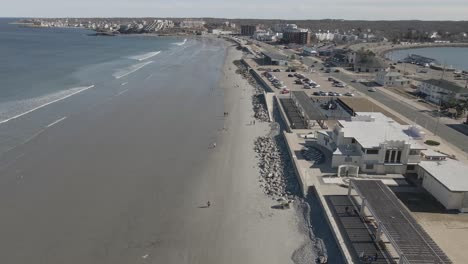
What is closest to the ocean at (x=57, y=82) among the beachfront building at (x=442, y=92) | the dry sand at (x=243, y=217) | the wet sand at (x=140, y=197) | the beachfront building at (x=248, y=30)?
the wet sand at (x=140, y=197)

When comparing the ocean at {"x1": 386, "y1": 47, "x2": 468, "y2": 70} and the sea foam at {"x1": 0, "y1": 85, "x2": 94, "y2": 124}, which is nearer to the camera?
the sea foam at {"x1": 0, "y1": 85, "x2": 94, "y2": 124}

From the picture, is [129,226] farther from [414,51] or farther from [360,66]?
[414,51]

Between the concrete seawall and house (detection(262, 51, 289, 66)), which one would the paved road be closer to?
the concrete seawall

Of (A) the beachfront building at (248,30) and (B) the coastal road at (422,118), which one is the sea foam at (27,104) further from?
(A) the beachfront building at (248,30)

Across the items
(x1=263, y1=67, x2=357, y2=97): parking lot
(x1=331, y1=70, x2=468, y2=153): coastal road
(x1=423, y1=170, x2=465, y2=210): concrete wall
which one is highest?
(x1=263, y1=67, x2=357, y2=97): parking lot

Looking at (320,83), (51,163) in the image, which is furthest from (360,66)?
(51,163)

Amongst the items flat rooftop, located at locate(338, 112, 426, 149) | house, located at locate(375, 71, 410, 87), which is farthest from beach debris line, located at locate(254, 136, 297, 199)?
house, located at locate(375, 71, 410, 87)
